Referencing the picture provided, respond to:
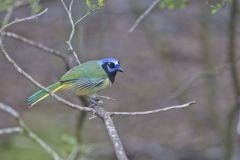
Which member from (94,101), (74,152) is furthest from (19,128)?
(74,152)

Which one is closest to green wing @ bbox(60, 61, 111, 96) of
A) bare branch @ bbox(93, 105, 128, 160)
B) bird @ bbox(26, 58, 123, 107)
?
bird @ bbox(26, 58, 123, 107)

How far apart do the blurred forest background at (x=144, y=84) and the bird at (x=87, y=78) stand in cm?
123

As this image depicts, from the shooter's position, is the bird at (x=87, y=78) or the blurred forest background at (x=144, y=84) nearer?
the bird at (x=87, y=78)

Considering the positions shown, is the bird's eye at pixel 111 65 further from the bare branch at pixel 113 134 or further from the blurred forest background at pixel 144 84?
the blurred forest background at pixel 144 84

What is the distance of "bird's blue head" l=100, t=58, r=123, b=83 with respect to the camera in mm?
3846

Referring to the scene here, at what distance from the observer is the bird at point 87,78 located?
3.61 meters

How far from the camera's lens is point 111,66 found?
3.90 metres

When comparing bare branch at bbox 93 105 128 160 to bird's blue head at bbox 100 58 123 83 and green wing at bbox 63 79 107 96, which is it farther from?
bird's blue head at bbox 100 58 123 83

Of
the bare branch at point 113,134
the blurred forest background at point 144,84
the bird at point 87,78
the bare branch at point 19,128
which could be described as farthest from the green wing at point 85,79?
the blurred forest background at point 144,84

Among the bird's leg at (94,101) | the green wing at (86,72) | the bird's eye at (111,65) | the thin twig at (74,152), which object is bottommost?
the thin twig at (74,152)

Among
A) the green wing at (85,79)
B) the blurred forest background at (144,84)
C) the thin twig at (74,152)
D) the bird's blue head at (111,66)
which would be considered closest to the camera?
the green wing at (85,79)

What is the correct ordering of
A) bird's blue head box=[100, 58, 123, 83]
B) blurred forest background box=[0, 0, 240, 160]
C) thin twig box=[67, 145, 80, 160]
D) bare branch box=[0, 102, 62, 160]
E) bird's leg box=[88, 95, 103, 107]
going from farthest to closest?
blurred forest background box=[0, 0, 240, 160] < thin twig box=[67, 145, 80, 160] < bird's blue head box=[100, 58, 123, 83] < bird's leg box=[88, 95, 103, 107] < bare branch box=[0, 102, 62, 160]

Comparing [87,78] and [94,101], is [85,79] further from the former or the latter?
[94,101]

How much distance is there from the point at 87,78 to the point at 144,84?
591cm
